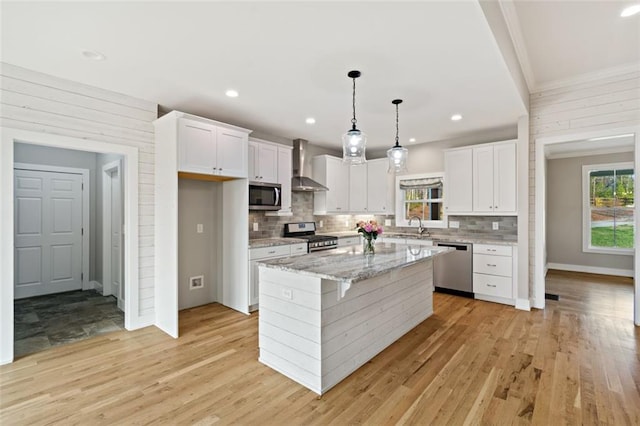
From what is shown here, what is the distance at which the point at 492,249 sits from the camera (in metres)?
4.59

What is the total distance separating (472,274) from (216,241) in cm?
388

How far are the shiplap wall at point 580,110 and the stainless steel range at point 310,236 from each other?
2.87m

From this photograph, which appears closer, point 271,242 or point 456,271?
point 271,242

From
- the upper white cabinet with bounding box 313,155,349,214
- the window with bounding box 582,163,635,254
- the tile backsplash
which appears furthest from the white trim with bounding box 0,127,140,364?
the window with bounding box 582,163,635,254

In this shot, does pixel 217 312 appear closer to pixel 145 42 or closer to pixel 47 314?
pixel 47 314

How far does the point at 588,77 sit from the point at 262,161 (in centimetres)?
431

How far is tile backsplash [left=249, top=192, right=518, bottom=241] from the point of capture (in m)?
4.96

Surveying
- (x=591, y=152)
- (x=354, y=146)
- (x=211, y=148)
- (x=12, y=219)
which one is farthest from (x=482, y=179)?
(x=12, y=219)

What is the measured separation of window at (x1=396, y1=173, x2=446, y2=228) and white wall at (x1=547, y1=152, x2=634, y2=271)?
10.7 ft

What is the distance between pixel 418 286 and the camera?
3.73 metres

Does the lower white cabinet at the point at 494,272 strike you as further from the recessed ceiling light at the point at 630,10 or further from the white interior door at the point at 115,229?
the white interior door at the point at 115,229

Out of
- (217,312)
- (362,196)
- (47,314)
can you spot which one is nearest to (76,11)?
(217,312)

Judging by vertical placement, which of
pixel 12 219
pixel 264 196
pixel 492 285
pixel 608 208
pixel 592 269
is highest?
pixel 264 196

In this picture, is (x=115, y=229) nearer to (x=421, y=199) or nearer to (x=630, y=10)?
(x=421, y=199)
